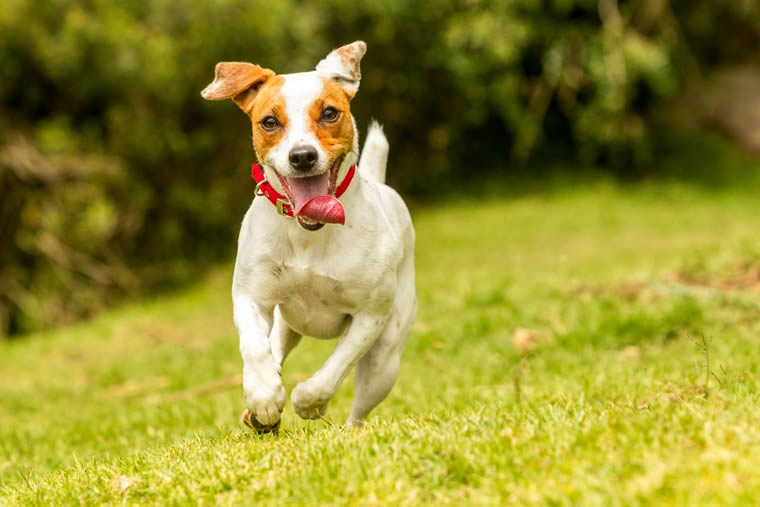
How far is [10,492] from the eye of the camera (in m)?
4.12

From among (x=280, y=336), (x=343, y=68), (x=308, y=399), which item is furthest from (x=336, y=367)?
(x=343, y=68)

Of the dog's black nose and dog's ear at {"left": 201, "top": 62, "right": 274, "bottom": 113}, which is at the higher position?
dog's ear at {"left": 201, "top": 62, "right": 274, "bottom": 113}

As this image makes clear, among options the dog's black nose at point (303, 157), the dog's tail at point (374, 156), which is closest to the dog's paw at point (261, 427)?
the dog's black nose at point (303, 157)

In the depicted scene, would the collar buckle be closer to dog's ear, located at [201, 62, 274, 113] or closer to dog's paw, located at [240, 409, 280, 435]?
dog's ear, located at [201, 62, 274, 113]

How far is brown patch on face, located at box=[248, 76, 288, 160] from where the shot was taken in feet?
13.0

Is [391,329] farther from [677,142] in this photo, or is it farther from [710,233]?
[677,142]

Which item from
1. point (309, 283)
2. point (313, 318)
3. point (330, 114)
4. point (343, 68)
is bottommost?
point (313, 318)

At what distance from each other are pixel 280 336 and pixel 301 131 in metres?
1.31

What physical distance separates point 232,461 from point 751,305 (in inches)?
194

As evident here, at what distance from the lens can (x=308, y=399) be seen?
424 centimetres

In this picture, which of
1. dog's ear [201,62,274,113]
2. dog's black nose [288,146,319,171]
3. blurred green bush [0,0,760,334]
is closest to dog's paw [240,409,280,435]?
dog's black nose [288,146,319,171]

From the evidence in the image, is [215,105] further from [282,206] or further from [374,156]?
[282,206]

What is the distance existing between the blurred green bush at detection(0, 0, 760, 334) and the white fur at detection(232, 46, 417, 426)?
9571mm

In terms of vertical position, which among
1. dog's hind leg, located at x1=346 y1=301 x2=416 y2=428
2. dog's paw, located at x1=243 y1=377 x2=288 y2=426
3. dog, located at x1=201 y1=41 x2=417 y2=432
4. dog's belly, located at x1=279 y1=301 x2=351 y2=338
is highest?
dog, located at x1=201 y1=41 x2=417 y2=432
